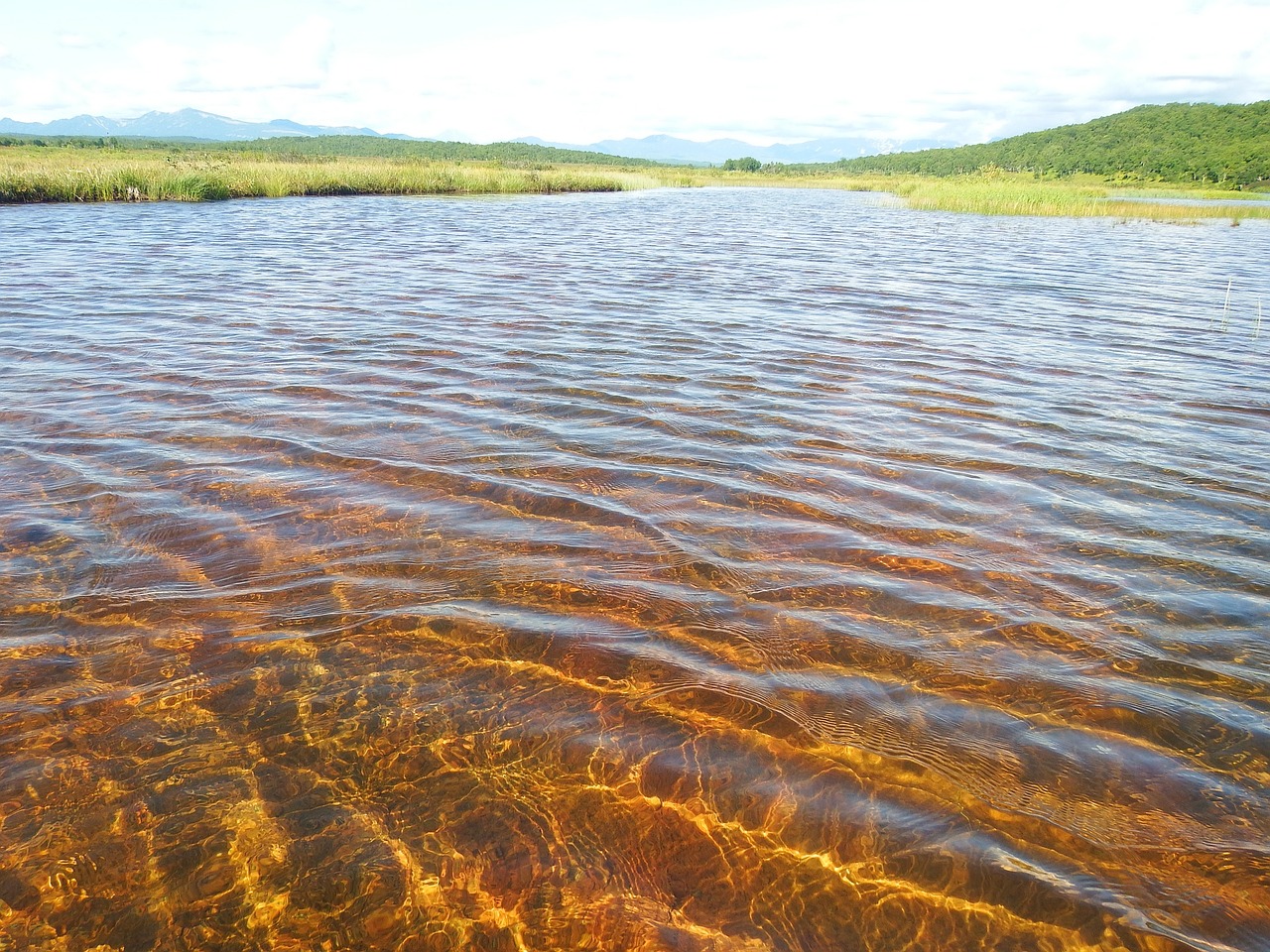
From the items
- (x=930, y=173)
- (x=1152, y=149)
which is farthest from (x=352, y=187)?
(x=930, y=173)

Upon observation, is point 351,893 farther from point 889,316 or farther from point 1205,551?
point 889,316

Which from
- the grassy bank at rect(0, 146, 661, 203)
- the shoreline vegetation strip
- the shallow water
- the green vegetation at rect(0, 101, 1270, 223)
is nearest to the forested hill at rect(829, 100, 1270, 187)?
the green vegetation at rect(0, 101, 1270, 223)

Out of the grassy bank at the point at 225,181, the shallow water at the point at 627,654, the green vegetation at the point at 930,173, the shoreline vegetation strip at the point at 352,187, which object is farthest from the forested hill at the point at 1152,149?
the shallow water at the point at 627,654

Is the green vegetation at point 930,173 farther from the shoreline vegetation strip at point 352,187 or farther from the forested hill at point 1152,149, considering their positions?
the forested hill at point 1152,149

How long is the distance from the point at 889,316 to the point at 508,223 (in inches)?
677

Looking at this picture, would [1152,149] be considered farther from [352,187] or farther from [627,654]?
[627,654]

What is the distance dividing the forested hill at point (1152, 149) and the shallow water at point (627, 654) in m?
75.3

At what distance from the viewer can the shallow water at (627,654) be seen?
2447 millimetres

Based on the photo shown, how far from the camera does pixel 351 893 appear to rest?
7.93ft

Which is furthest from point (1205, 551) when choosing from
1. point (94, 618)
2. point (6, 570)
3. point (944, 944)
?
point (6, 570)

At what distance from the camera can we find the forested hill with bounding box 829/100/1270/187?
65.6 meters

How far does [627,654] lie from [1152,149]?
325ft

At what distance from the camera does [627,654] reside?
3.55m

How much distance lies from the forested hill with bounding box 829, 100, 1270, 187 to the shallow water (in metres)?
75.3
